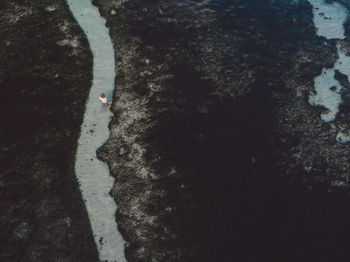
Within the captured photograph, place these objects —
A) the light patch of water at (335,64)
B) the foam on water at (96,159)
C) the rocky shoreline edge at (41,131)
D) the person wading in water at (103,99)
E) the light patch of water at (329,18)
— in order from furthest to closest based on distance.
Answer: the light patch of water at (329,18)
the light patch of water at (335,64)
the person wading in water at (103,99)
the foam on water at (96,159)
the rocky shoreline edge at (41,131)

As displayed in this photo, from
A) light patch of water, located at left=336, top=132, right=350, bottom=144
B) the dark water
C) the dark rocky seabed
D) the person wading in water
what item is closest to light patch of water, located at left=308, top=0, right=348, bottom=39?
the dark rocky seabed

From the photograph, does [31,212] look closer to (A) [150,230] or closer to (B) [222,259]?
(A) [150,230]

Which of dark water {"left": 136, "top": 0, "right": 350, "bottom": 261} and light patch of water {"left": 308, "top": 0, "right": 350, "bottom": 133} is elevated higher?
light patch of water {"left": 308, "top": 0, "right": 350, "bottom": 133}

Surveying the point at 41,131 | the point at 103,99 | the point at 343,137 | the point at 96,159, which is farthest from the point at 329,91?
the point at 41,131

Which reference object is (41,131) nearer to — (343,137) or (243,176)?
(243,176)

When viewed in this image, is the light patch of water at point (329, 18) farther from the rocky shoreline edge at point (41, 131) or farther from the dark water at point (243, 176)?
the rocky shoreline edge at point (41, 131)

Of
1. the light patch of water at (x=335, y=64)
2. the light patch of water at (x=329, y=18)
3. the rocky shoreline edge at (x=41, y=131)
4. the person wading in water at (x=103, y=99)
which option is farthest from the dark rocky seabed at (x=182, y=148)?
the light patch of water at (x=329, y=18)

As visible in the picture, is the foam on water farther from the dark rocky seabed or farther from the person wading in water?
the dark rocky seabed
